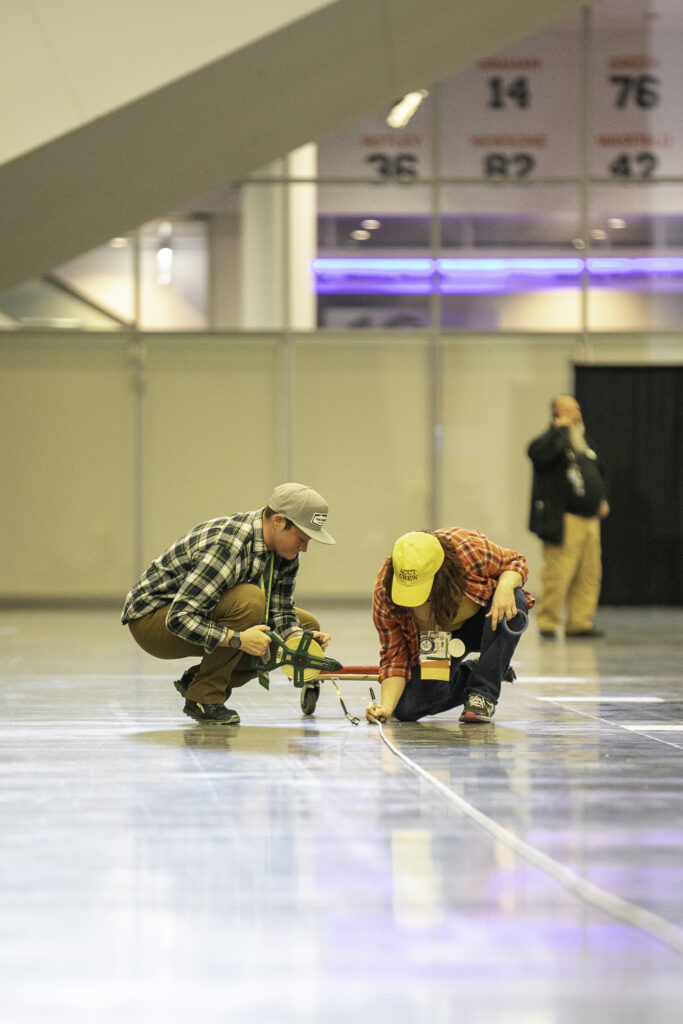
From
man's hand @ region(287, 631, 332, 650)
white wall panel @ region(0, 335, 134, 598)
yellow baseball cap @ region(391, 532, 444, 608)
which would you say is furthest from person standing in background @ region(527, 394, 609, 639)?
white wall panel @ region(0, 335, 134, 598)

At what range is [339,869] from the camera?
2.89 metres

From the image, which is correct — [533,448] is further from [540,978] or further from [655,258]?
[540,978]

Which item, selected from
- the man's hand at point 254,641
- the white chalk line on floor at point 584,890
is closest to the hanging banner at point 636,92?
the man's hand at point 254,641

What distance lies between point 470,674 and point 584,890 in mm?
2333

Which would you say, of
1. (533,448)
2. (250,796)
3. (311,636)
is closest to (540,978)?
(250,796)

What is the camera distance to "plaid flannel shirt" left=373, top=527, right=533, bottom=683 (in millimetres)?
4648

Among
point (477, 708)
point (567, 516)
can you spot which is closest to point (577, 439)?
point (567, 516)

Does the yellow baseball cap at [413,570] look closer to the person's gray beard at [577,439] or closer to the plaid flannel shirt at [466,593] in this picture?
the plaid flannel shirt at [466,593]

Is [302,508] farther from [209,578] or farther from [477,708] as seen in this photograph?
[477,708]

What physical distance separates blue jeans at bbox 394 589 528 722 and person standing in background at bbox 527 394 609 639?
4218mm

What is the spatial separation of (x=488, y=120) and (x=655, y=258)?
198 cm

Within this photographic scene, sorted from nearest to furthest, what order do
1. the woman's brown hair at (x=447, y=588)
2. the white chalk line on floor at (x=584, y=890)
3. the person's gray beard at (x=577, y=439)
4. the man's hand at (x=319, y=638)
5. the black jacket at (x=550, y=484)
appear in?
the white chalk line on floor at (x=584, y=890) < the woman's brown hair at (x=447, y=588) < the man's hand at (x=319, y=638) < the black jacket at (x=550, y=484) < the person's gray beard at (x=577, y=439)

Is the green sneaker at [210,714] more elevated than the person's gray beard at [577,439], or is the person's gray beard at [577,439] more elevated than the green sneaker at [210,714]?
the person's gray beard at [577,439]

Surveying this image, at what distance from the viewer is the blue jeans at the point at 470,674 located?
4.80 m
